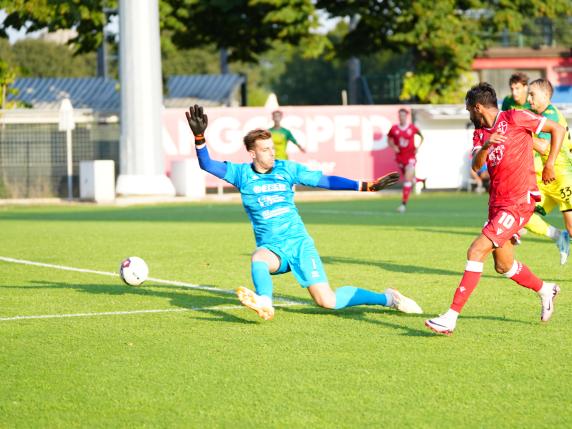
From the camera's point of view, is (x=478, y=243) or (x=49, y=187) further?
(x=49, y=187)

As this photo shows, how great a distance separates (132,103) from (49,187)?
3.46 meters

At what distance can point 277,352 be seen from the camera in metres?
7.32

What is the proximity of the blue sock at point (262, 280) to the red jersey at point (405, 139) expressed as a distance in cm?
1666

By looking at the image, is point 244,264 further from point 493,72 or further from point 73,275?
point 493,72

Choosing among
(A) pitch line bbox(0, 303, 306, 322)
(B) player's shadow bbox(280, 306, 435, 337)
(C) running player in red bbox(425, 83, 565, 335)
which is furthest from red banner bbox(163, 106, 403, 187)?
(C) running player in red bbox(425, 83, 565, 335)

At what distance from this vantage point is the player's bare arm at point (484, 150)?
7.79 metres

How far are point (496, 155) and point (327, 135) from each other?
24417mm

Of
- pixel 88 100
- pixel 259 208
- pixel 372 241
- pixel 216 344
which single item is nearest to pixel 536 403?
pixel 216 344

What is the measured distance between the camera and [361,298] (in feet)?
28.5

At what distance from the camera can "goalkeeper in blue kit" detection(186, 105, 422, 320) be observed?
8562mm

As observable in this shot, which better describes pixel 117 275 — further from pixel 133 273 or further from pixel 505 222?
pixel 505 222

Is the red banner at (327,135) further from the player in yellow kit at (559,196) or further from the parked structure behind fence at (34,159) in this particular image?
the player in yellow kit at (559,196)

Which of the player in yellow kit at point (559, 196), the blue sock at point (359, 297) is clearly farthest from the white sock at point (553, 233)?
the blue sock at point (359, 297)

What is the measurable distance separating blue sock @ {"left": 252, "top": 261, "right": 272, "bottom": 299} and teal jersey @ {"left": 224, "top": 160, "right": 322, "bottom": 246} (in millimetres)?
296
